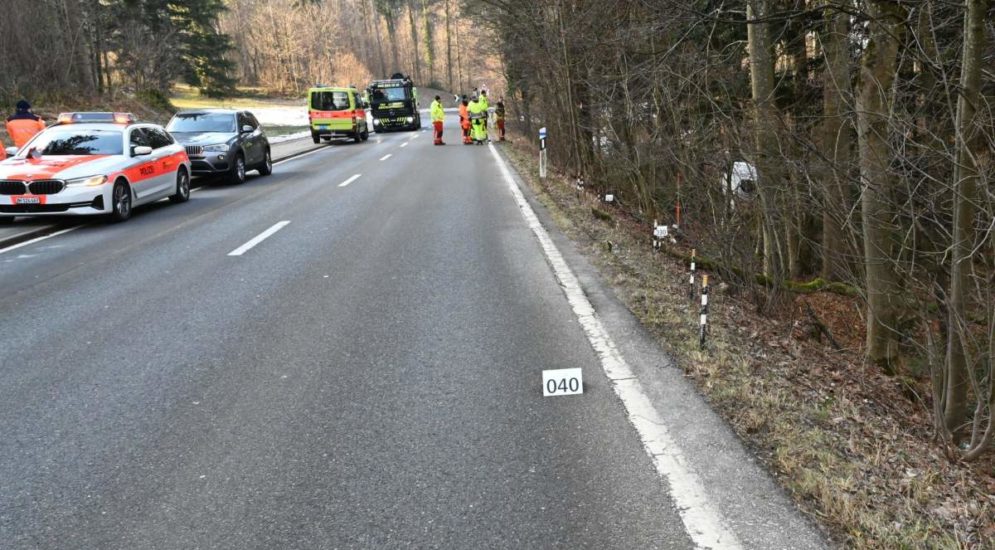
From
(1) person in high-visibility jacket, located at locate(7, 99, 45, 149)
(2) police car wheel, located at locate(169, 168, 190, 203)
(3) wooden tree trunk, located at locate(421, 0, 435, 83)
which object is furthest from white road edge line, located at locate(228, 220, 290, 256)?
(3) wooden tree trunk, located at locate(421, 0, 435, 83)

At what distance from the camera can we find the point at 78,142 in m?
13.4

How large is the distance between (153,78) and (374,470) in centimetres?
4704

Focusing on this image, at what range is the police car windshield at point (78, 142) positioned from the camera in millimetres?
13188

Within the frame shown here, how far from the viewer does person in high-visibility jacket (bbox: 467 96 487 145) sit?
31.8 meters

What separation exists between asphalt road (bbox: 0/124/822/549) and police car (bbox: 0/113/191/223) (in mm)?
3171

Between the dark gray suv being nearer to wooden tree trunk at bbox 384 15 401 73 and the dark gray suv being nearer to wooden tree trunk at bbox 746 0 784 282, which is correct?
wooden tree trunk at bbox 746 0 784 282

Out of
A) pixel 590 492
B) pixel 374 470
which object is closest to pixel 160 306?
pixel 374 470

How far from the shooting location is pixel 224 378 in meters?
5.23

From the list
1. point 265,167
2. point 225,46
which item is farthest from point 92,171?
point 225,46

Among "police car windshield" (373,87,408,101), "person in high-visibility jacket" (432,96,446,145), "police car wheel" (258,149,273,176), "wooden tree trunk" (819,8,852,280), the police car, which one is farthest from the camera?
"police car windshield" (373,87,408,101)

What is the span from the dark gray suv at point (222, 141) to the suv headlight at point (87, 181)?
5833mm

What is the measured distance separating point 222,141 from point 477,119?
14921mm

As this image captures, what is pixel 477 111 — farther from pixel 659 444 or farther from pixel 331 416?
pixel 659 444

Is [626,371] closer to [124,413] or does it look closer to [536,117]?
[124,413]
